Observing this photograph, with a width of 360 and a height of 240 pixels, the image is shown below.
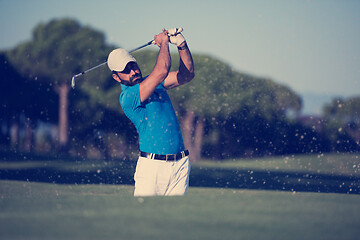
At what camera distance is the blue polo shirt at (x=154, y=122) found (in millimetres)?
5680

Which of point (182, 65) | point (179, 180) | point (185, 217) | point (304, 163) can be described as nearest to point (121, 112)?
point (304, 163)

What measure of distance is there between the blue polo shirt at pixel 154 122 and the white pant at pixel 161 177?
0.40ft

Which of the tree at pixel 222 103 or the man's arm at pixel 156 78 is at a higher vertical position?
the man's arm at pixel 156 78

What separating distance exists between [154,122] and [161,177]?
0.55 metres

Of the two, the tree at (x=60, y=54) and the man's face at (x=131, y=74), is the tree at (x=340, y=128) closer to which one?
the tree at (x=60, y=54)

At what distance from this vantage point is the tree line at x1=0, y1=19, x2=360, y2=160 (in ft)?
78.8

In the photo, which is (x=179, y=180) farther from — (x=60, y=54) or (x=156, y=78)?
(x=60, y=54)

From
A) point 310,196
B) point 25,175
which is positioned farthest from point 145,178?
point 25,175

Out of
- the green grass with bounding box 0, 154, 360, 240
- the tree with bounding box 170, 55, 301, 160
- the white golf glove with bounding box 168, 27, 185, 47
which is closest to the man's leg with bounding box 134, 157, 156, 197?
the green grass with bounding box 0, 154, 360, 240

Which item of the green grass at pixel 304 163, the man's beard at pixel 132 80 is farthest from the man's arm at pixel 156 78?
the green grass at pixel 304 163

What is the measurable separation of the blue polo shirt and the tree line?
17343mm

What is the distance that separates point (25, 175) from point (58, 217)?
981 centimetres

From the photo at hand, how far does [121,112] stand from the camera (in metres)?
25.2

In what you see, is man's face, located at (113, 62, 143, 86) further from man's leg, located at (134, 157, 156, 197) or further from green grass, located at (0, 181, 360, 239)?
green grass, located at (0, 181, 360, 239)
